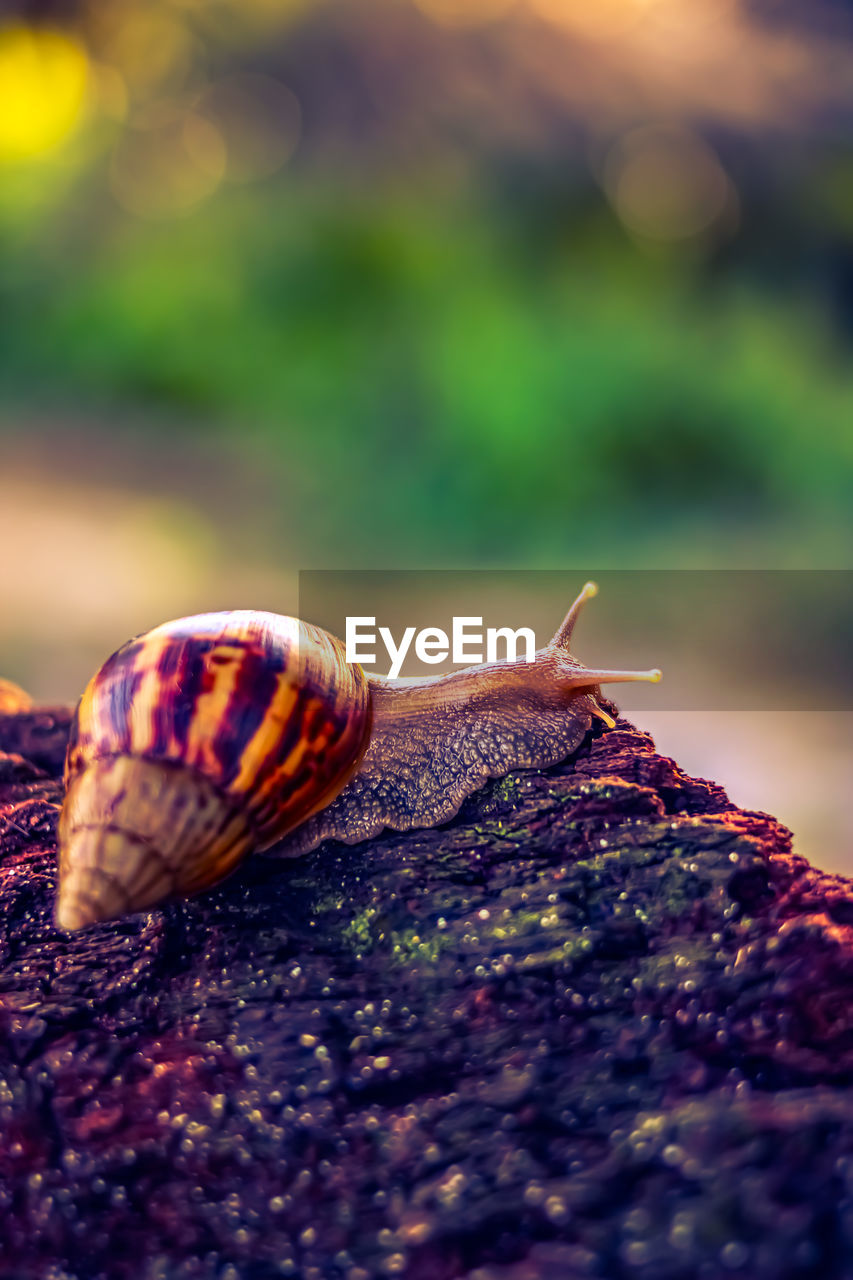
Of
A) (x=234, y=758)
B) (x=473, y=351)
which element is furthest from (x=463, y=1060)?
(x=473, y=351)

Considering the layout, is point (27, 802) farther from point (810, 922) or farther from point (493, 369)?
point (493, 369)

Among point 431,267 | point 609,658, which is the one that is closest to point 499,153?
point 431,267

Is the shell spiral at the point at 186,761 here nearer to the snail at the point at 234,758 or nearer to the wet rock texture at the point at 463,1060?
the snail at the point at 234,758

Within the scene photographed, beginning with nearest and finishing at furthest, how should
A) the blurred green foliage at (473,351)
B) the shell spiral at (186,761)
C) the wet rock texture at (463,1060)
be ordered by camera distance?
the wet rock texture at (463,1060) < the shell spiral at (186,761) < the blurred green foliage at (473,351)

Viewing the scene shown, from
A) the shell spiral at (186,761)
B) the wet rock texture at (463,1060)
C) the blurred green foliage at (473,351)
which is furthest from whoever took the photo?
the blurred green foliage at (473,351)

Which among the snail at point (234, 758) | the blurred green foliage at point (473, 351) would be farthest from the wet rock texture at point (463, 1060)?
the blurred green foliage at point (473, 351)

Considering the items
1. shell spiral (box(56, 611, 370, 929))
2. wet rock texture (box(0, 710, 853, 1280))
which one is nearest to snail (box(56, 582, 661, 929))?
shell spiral (box(56, 611, 370, 929))

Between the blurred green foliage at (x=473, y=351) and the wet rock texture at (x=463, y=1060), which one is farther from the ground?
the blurred green foliage at (x=473, y=351)
